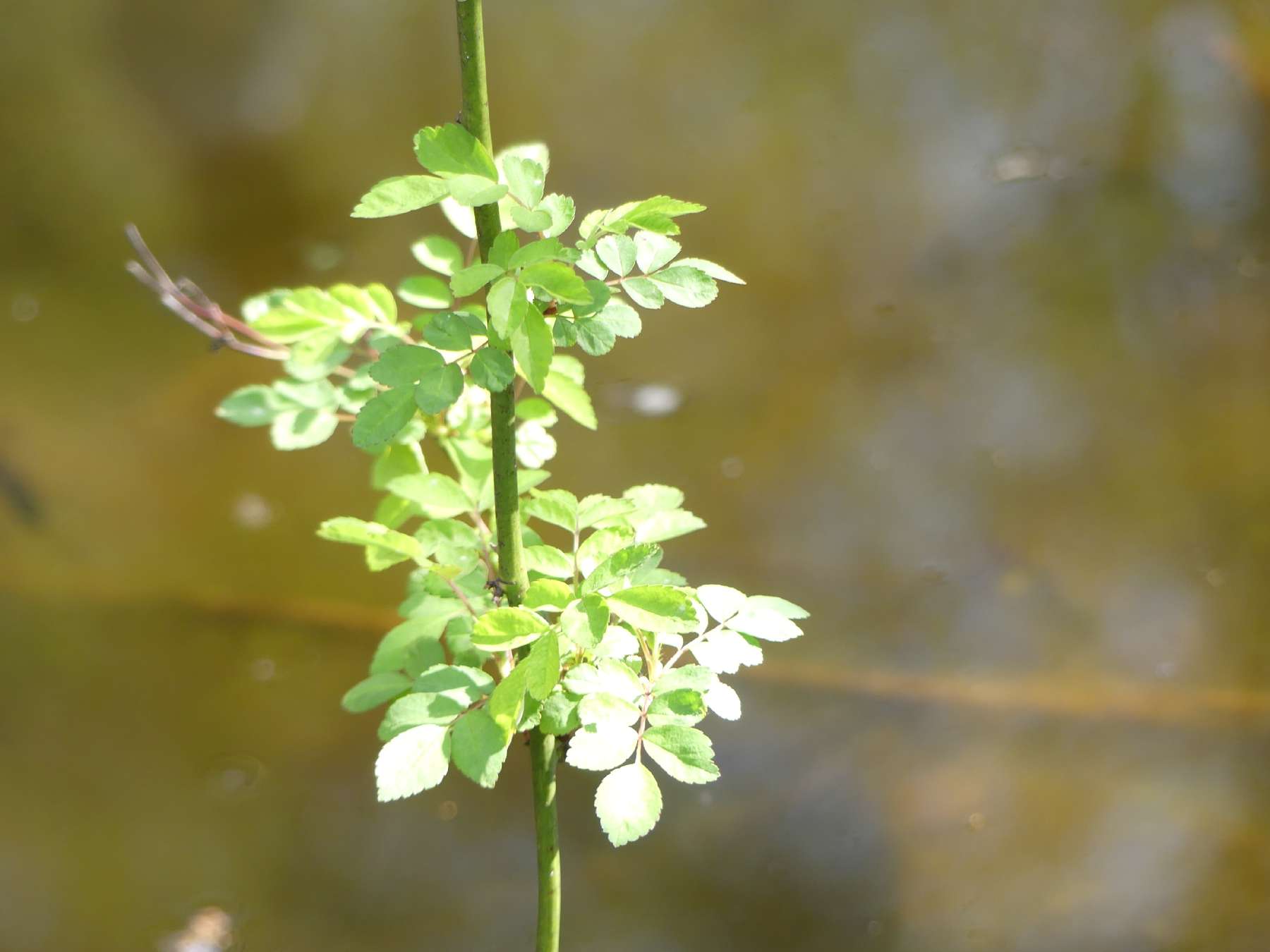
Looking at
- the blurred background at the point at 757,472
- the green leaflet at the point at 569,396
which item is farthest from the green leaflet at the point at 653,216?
the blurred background at the point at 757,472

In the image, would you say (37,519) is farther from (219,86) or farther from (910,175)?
(910,175)

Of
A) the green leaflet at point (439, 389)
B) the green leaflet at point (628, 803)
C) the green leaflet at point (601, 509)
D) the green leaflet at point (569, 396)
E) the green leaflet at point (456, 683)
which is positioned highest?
the green leaflet at point (569, 396)

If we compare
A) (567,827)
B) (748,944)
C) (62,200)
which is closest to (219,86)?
→ (62,200)

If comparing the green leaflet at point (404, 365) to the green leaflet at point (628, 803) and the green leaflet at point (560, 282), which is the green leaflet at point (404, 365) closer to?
the green leaflet at point (560, 282)

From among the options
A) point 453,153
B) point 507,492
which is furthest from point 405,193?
point 507,492

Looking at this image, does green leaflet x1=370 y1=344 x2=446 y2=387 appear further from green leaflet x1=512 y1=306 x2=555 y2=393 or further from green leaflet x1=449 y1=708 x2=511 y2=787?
green leaflet x1=449 y1=708 x2=511 y2=787

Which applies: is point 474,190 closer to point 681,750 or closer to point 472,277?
point 472,277

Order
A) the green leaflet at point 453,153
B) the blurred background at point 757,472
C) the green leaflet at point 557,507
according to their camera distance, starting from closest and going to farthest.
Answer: the green leaflet at point 453,153, the green leaflet at point 557,507, the blurred background at point 757,472
